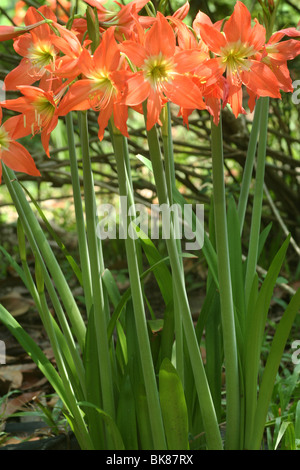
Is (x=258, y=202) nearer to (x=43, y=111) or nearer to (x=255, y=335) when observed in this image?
(x=255, y=335)

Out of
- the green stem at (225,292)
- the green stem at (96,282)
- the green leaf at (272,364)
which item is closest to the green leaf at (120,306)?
the green stem at (96,282)

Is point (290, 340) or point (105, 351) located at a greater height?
point (105, 351)

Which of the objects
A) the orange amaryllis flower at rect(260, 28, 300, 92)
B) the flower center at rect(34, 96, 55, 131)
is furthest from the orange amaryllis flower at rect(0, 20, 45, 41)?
the orange amaryllis flower at rect(260, 28, 300, 92)

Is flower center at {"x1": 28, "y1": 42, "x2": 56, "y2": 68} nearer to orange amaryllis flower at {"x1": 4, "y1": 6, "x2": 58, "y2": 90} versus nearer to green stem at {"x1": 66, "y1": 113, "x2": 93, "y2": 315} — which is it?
orange amaryllis flower at {"x1": 4, "y1": 6, "x2": 58, "y2": 90}

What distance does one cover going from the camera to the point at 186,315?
41.8 inches

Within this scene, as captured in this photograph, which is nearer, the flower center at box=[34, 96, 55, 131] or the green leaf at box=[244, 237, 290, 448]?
the flower center at box=[34, 96, 55, 131]

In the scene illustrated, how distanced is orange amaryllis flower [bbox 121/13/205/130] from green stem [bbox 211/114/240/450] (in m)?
0.14

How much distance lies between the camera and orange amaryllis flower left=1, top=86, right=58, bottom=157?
944mm

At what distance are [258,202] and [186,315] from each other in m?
0.33

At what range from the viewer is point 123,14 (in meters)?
0.97

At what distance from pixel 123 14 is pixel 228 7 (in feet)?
5.40

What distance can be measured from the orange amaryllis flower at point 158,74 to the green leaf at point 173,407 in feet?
1.41
